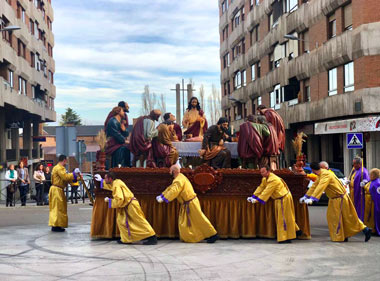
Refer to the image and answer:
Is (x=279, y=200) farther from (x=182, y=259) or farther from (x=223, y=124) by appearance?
(x=182, y=259)

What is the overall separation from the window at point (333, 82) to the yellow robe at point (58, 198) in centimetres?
1959

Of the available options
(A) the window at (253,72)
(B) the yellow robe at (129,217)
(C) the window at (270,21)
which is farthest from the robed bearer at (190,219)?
(A) the window at (253,72)

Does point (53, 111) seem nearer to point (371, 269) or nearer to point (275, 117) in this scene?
point (275, 117)

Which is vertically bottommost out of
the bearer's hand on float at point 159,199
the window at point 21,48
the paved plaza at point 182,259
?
the paved plaza at point 182,259

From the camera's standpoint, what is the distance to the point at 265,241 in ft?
38.4

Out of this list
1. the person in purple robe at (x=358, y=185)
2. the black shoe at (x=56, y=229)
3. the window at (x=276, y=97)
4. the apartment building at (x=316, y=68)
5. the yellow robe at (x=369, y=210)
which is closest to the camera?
the yellow robe at (x=369, y=210)

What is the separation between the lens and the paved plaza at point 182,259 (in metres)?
8.35

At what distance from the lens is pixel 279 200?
37.8 feet

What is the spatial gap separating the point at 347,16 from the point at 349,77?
3.07 meters

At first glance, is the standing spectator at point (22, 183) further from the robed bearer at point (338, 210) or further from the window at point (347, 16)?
the window at point (347, 16)

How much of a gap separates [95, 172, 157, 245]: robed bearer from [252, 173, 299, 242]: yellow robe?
2336 millimetres

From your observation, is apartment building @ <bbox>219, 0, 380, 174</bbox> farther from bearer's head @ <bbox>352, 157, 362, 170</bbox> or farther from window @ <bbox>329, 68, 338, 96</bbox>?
bearer's head @ <bbox>352, 157, 362, 170</bbox>

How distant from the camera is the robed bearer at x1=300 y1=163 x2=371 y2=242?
11297mm

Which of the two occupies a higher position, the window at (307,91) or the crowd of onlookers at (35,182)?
the window at (307,91)
